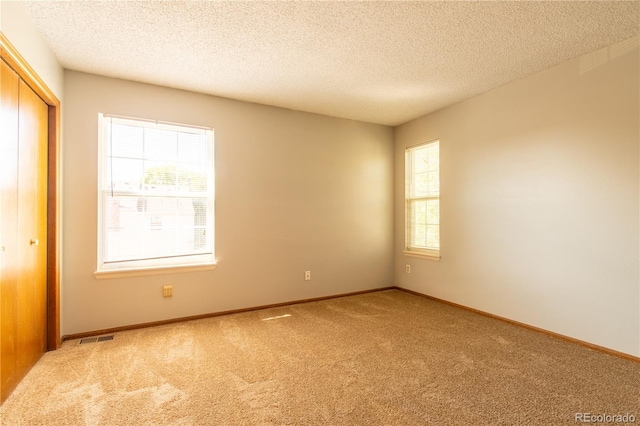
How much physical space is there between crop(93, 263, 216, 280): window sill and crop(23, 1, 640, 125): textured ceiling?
6.19 ft

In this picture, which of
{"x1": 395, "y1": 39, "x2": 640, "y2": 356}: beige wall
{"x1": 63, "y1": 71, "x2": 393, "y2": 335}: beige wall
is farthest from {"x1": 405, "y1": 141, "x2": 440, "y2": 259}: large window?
{"x1": 63, "y1": 71, "x2": 393, "y2": 335}: beige wall

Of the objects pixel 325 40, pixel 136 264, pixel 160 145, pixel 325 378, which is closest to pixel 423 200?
pixel 325 40

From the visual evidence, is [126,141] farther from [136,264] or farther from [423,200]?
[423,200]

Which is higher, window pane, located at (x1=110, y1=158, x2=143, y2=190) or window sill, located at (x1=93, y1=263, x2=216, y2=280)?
window pane, located at (x1=110, y1=158, x2=143, y2=190)

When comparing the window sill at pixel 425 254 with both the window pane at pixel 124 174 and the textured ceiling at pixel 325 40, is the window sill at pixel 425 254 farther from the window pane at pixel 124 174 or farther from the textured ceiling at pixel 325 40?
the window pane at pixel 124 174

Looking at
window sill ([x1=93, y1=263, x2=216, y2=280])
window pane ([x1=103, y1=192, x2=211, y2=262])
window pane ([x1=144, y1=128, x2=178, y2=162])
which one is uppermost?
window pane ([x1=144, y1=128, x2=178, y2=162])

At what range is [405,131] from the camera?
4.58 m

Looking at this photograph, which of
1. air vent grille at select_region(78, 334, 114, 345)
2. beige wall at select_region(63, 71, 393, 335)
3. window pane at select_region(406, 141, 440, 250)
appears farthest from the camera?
window pane at select_region(406, 141, 440, 250)

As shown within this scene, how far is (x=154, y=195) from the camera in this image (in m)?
3.20

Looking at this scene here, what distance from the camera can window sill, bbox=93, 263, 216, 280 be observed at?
2955 millimetres

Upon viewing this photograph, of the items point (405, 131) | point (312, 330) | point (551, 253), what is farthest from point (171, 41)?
point (551, 253)

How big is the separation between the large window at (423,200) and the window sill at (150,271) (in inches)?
108

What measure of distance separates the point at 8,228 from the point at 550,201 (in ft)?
13.8

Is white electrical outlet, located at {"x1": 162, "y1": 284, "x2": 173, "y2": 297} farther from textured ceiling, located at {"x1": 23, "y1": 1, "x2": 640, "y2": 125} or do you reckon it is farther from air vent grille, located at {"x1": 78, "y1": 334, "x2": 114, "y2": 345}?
textured ceiling, located at {"x1": 23, "y1": 1, "x2": 640, "y2": 125}
